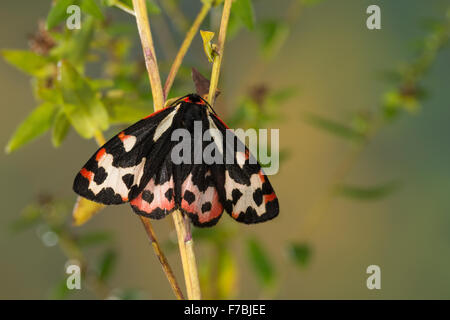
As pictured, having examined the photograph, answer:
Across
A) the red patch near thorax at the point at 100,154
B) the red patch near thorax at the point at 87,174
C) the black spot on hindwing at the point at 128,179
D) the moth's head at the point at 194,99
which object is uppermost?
the moth's head at the point at 194,99

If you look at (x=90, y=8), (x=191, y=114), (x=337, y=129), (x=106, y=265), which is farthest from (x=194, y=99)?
(x=106, y=265)

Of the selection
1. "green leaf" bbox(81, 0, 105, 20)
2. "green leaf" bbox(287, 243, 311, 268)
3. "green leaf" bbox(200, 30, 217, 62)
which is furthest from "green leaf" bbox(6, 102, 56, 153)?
"green leaf" bbox(287, 243, 311, 268)

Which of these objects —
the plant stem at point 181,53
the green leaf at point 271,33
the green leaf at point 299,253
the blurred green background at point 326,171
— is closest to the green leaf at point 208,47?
the plant stem at point 181,53

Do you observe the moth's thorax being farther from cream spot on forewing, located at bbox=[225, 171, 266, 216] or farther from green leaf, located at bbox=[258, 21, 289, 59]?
green leaf, located at bbox=[258, 21, 289, 59]

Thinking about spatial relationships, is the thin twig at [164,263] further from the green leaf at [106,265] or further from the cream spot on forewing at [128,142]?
the green leaf at [106,265]

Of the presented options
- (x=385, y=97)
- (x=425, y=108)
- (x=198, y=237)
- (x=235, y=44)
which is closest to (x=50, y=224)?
(x=198, y=237)

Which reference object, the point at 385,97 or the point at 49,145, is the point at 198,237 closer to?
the point at 385,97
